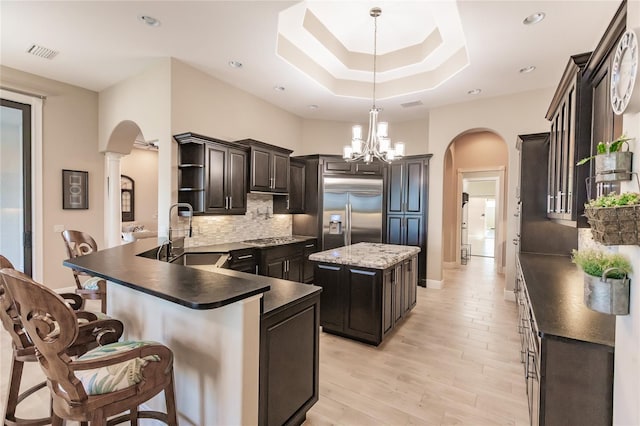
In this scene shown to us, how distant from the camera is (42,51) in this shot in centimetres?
382

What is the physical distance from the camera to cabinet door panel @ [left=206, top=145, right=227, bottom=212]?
411 cm

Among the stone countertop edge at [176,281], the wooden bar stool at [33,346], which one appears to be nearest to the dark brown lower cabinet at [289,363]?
the stone countertop edge at [176,281]

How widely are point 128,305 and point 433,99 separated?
537cm

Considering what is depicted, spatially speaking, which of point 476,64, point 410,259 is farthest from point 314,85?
point 410,259

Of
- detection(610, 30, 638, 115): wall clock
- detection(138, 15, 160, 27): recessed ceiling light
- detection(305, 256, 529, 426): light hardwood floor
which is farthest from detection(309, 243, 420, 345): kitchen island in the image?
detection(138, 15, 160, 27): recessed ceiling light

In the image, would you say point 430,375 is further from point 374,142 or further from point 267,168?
point 267,168

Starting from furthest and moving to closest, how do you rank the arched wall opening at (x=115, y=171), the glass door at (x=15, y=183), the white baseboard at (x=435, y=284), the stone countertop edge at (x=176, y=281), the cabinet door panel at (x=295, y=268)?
the white baseboard at (x=435, y=284)
the cabinet door panel at (x=295, y=268)
the arched wall opening at (x=115, y=171)
the glass door at (x=15, y=183)
the stone countertop edge at (x=176, y=281)

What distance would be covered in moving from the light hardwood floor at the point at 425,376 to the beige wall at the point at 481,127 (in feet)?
5.31

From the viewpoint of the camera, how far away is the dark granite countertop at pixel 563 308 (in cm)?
141

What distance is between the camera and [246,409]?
4.81ft

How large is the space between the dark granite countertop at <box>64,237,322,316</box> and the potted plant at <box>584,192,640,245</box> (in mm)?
1423

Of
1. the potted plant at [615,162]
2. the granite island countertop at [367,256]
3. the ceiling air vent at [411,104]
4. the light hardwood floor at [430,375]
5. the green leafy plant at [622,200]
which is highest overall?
the ceiling air vent at [411,104]

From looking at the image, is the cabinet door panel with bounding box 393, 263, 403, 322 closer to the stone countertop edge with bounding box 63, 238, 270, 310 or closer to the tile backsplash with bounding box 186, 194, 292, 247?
the stone countertop edge with bounding box 63, 238, 270, 310

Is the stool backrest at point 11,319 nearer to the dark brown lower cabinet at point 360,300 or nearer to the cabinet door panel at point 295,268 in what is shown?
the dark brown lower cabinet at point 360,300
